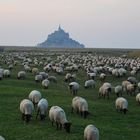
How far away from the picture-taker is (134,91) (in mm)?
36969

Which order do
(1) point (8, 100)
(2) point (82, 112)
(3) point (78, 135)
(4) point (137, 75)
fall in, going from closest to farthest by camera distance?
1. (3) point (78, 135)
2. (2) point (82, 112)
3. (1) point (8, 100)
4. (4) point (137, 75)

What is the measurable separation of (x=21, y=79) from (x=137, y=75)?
15.8m

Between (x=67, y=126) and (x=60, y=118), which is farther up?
(x=60, y=118)

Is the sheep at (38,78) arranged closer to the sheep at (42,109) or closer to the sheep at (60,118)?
the sheep at (42,109)

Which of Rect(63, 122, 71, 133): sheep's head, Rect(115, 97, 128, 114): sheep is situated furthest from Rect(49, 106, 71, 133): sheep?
Rect(115, 97, 128, 114): sheep

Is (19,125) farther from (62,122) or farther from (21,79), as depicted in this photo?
(21,79)

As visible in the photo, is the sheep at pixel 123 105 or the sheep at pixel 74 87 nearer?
the sheep at pixel 123 105

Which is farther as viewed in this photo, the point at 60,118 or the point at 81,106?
the point at 81,106

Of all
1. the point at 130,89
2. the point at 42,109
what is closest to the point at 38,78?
the point at 130,89

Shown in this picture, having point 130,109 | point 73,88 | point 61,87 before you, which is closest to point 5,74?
point 61,87

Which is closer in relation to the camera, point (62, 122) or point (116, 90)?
point (62, 122)

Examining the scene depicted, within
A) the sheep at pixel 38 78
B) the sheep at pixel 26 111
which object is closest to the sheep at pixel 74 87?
the sheep at pixel 38 78

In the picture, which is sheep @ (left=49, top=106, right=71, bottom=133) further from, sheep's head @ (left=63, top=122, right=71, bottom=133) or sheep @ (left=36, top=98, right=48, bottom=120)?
sheep @ (left=36, top=98, right=48, bottom=120)

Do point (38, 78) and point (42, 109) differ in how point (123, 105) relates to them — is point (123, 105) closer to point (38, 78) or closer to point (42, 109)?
point (42, 109)
